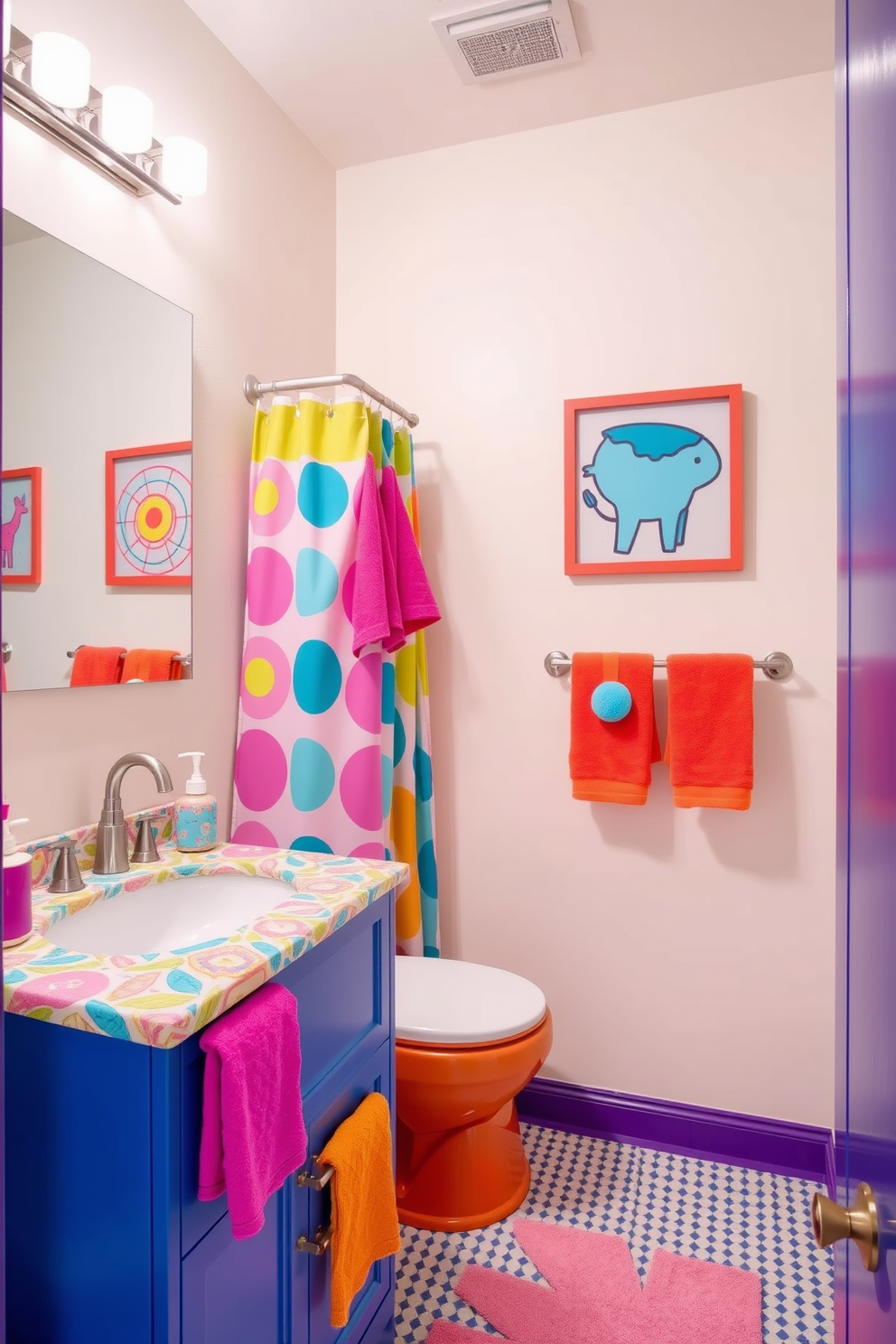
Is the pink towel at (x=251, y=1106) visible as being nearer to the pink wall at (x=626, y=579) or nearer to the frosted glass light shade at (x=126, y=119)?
the pink wall at (x=626, y=579)

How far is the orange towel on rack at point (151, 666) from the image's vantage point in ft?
5.23

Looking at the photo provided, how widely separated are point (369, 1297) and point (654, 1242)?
0.69 metres

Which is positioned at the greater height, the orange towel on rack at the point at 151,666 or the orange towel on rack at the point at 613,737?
the orange towel on rack at the point at 151,666

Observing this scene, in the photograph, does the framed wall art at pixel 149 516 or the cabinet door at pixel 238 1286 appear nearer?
the cabinet door at pixel 238 1286

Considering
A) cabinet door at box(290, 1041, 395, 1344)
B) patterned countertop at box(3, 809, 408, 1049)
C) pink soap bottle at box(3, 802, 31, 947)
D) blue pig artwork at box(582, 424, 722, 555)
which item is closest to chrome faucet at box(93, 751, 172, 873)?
patterned countertop at box(3, 809, 408, 1049)

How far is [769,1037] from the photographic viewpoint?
2.06 meters

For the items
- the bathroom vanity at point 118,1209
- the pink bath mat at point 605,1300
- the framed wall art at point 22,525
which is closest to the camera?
the bathroom vanity at point 118,1209

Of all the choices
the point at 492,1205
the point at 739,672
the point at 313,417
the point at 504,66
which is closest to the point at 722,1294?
the point at 492,1205

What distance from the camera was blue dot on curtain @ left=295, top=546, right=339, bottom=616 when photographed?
1.91 metres

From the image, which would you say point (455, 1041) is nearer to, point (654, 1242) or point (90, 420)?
point (654, 1242)

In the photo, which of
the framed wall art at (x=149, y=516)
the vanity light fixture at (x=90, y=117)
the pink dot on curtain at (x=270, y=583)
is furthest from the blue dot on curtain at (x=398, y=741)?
the vanity light fixture at (x=90, y=117)

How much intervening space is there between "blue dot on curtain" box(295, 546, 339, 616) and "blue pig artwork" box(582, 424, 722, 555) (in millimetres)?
695

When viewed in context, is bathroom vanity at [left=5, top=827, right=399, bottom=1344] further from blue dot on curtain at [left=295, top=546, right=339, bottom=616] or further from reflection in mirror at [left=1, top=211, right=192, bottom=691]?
blue dot on curtain at [left=295, top=546, right=339, bottom=616]

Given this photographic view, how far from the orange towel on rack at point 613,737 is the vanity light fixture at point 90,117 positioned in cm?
133
